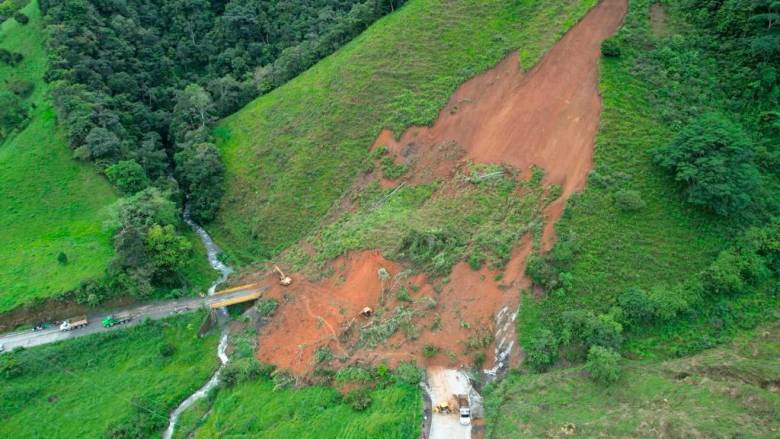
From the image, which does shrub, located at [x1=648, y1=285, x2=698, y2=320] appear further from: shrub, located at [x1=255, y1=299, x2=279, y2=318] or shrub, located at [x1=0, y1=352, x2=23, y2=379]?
shrub, located at [x1=0, y1=352, x2=23, y2=379]

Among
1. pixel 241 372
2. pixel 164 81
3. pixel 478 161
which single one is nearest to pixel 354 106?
pixel 478 161

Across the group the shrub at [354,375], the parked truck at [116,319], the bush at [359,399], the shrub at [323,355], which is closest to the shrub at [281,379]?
the shrub at [323,355]

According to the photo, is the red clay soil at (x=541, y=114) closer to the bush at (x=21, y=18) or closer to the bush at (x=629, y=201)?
the bush at (x=629, y=201)

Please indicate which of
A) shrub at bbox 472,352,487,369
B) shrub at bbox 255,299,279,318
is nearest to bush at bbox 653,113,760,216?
shrub at bbox 472,352,487,369

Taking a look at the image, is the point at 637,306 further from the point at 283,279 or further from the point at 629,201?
the point at 283,279

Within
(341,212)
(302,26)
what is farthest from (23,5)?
(341,212)

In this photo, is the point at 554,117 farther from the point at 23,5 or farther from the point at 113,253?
the point at 23,5
